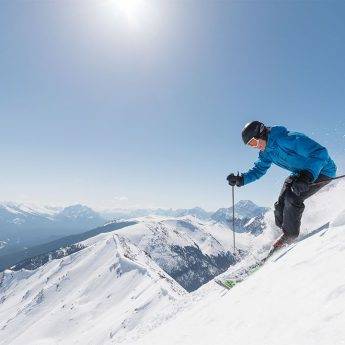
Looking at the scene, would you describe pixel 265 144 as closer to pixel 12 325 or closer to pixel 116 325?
pixel 116 325

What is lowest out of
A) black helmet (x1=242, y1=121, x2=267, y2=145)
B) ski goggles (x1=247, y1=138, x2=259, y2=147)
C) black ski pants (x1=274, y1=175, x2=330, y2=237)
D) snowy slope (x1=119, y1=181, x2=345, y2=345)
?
snowy slope (x1=119, y1=181, x2=345, y2=345)

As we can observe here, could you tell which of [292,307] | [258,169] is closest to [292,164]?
[258,169]

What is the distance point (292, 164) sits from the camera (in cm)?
949

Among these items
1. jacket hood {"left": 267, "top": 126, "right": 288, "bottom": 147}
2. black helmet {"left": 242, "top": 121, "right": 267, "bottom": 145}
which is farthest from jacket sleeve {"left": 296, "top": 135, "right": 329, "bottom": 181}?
black helmet {"left": 242, "top": 121, "right": 267, "bottom": 145}

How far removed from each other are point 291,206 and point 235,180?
9.49ft

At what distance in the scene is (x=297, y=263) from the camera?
21.5 feet

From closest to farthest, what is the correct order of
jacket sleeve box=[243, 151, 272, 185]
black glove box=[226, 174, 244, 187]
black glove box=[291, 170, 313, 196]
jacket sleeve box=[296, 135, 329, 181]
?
black glove box=[291, 170, 313, 196]
jacket sleeve box=[296, 135, 329, 181]
jacket sleeve box=[243, 151, 272, 185]
black glove box=[226, 174, 244, 187]

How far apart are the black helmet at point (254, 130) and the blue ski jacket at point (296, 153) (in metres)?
0.21

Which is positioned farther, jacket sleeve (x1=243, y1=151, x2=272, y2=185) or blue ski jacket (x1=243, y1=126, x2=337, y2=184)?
jacket sleeve (x1=243, y1=151, x2=272, y2=185)

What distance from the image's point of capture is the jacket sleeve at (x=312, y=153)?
8.81 meters

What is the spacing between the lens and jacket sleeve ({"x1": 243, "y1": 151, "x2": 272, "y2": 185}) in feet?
36.9

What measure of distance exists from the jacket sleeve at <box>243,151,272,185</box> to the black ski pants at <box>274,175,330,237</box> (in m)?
1.39

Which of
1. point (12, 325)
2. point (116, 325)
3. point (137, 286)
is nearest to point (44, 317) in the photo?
point (12, 325)

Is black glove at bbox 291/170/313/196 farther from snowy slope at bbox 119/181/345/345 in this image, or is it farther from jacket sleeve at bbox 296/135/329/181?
snowy slope at bbox 119/181/345/345
